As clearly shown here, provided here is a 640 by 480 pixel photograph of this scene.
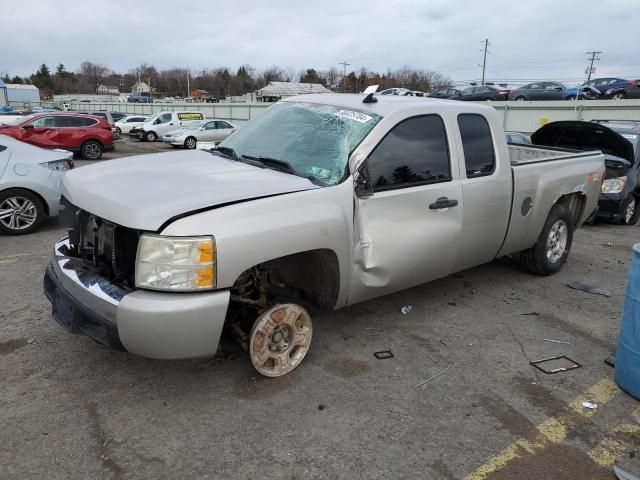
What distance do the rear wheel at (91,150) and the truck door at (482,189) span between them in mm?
17364

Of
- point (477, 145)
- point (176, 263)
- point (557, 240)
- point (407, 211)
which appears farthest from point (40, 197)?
point (557, 240)

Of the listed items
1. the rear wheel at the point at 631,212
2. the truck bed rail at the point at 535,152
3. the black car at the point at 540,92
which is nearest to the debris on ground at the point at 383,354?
the truck bed rail at the point at 535,152

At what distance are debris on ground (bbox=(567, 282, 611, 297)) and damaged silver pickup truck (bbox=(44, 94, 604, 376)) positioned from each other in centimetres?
119

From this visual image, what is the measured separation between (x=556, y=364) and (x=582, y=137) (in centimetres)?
513

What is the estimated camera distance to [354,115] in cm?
386

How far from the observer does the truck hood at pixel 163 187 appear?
2.82 meters

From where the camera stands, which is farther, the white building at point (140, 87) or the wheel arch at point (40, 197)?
the white building at point (140, 87)

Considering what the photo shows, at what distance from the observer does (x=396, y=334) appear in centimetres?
416

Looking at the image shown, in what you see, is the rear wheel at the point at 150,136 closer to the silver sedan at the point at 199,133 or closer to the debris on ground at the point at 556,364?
the silver sedan at the point at 199,133

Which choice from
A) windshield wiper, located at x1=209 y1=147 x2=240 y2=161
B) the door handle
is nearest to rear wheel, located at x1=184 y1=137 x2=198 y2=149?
windshield wiper, located at x1=209 y1=147 x2=240 y2=161

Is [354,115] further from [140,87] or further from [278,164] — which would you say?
[140,87]

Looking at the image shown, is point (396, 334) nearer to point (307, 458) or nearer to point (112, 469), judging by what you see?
point (307, 458)

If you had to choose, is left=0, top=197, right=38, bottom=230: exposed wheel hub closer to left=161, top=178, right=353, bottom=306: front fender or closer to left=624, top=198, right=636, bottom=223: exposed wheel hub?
left=161, top=178, right=353, bottom=306: front fender

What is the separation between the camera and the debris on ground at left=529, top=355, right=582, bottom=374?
12.1ft
